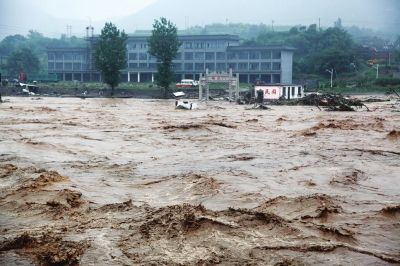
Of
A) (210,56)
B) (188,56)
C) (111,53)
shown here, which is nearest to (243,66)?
(210,56)

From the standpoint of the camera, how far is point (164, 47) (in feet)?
175

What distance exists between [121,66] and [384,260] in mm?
51974

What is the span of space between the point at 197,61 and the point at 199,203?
67936 mm

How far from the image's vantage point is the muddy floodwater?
548 centimetres

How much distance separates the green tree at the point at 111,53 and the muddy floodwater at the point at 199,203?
41.1m

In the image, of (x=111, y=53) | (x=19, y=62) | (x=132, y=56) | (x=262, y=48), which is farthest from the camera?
(x=132, y=56)

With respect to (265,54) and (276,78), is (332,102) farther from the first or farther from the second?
(265,54)

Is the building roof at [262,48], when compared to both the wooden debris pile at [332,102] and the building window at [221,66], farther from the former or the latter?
the wooden debris pile at [332,102]

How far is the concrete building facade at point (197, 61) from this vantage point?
69500mm

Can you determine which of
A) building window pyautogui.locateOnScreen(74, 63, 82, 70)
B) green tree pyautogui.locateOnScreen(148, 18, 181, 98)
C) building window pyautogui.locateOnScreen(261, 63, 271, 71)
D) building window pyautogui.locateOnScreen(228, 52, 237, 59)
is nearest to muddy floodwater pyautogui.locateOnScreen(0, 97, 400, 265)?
green tree pyautogui.locateOnScreen(148, 18, 181, 98)

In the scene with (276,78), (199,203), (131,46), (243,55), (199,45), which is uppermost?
(131,46)

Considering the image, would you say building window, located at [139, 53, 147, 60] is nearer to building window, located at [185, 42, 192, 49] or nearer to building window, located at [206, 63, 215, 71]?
building window, located at [185, 42, 192, 49]

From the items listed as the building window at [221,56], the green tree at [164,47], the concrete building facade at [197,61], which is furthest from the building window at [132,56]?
the green tree at [164,47]

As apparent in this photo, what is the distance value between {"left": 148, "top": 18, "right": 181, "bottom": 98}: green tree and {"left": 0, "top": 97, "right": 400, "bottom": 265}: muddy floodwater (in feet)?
127
